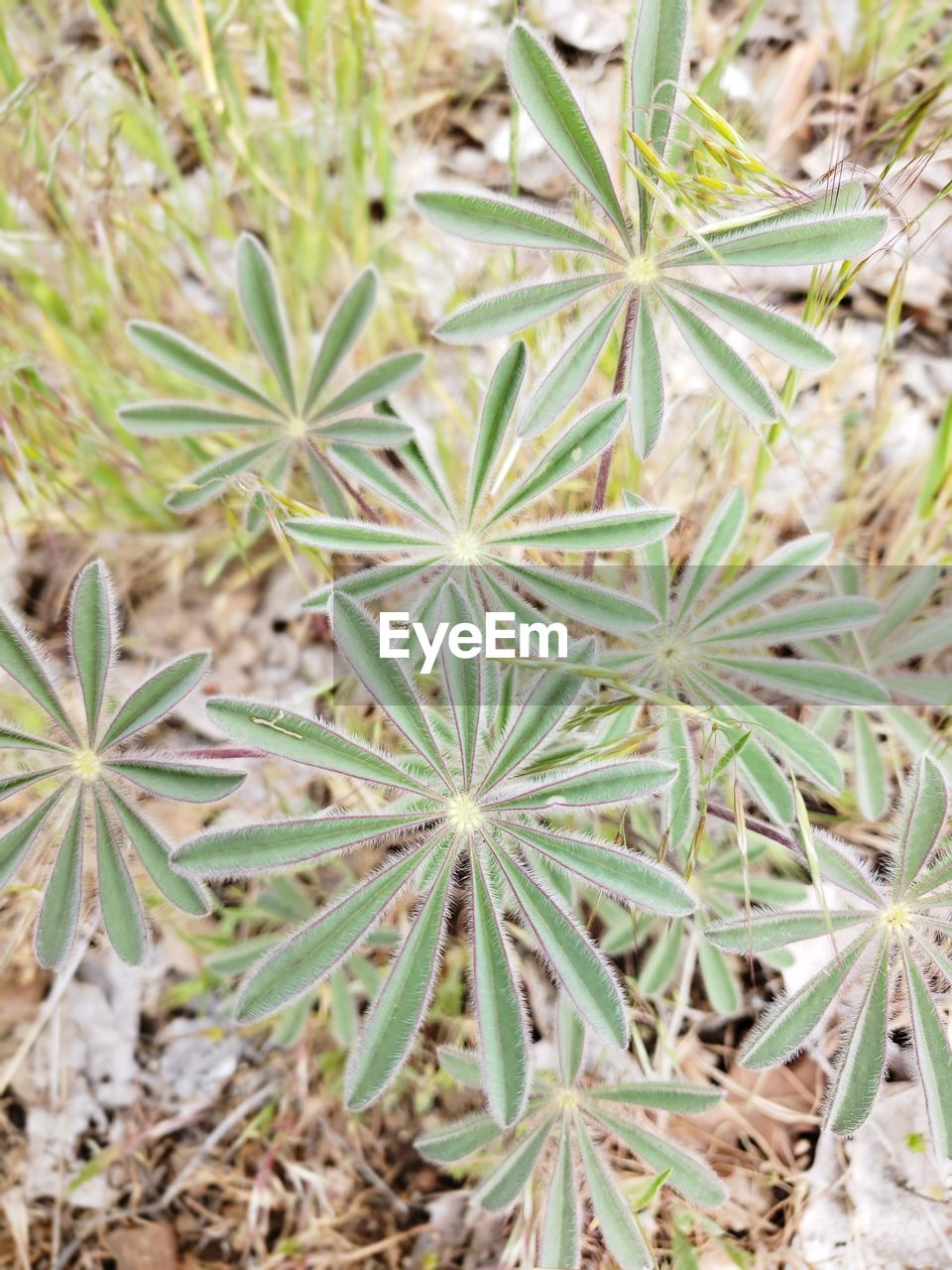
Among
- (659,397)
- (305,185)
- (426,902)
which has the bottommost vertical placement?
(426,902)

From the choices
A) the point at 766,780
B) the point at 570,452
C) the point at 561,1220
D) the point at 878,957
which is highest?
the point at 570,452

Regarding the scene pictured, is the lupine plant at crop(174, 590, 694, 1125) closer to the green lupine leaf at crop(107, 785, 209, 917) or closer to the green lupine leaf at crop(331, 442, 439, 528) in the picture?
the green lupine leaf at crop(107, 785, 209, 917)

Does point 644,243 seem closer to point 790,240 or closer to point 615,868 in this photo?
point 790,240

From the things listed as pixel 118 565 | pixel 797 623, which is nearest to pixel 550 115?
pixel 797 623

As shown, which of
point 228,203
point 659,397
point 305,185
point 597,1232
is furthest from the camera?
point 228,203

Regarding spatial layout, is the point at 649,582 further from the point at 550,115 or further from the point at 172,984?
the point at 172,984

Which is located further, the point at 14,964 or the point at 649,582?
the point at 14,964

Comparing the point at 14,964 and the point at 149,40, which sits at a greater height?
the point at 149,40

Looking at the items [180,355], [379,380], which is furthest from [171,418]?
[379,380]
